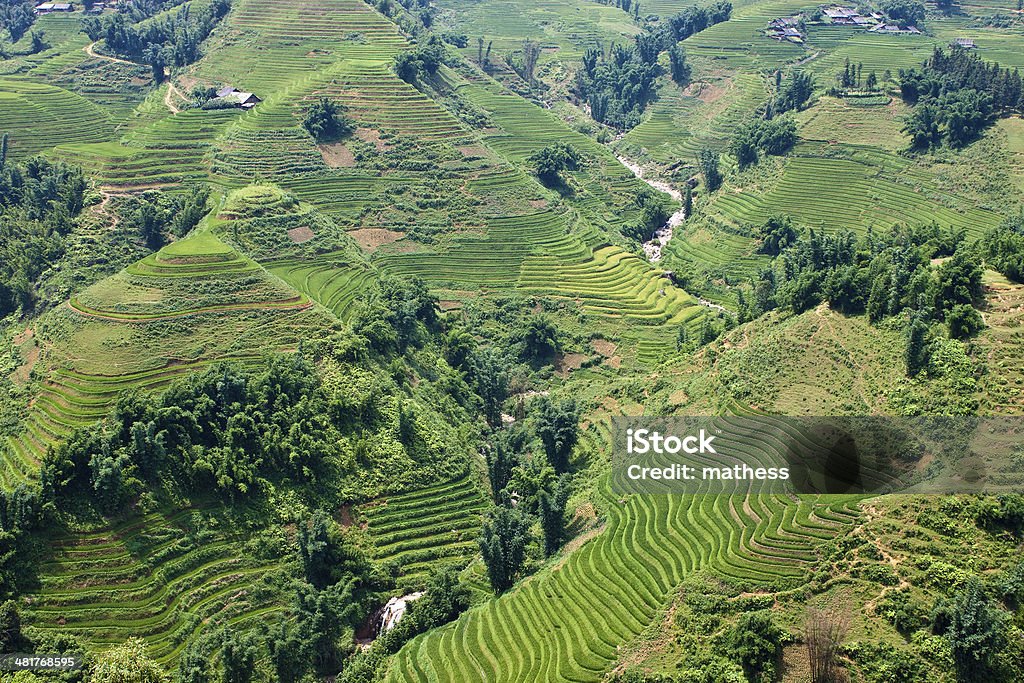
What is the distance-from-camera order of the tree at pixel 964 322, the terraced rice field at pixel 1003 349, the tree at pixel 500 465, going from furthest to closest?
the tree at pixel 500 465, the tree at pixel 964 322, the terraced rice field at pixel 1003 349

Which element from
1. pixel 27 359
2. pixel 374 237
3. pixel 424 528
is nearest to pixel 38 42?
pixel 374 237

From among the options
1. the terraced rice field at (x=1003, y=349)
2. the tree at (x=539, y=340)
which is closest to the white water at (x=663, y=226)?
the tree at (x=539, y=340)

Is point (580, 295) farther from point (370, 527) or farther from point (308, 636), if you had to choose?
point (308, 636)

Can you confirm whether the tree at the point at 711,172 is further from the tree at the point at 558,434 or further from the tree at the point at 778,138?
the tree at the point at 558,434

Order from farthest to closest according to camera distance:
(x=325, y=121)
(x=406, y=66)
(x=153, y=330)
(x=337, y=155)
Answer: (x=406, y=66) < (x=325, y=121) < (x=337, y=155) < (x=153, y=330)

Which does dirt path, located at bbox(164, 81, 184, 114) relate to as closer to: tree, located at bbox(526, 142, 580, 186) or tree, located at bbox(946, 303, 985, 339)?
tree, located at bbox(526, 142, 580, 186)

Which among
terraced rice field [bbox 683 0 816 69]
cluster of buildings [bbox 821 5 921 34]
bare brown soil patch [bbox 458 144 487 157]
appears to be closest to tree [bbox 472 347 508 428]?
bare brown soil patch [bbox 458 144 487 157]

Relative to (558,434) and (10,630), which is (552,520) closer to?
(558,434)
